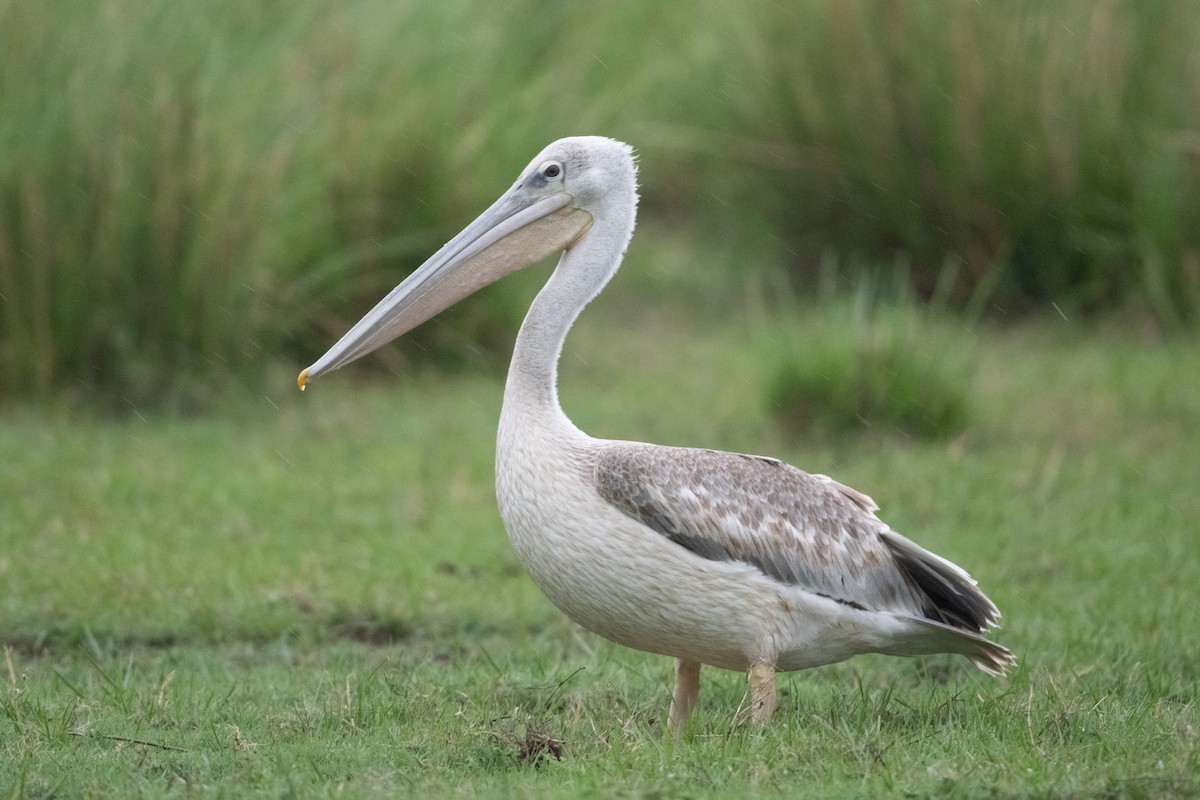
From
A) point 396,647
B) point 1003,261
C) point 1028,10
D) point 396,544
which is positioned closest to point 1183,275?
point 1003,261

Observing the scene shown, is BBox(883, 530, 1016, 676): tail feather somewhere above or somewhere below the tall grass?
below

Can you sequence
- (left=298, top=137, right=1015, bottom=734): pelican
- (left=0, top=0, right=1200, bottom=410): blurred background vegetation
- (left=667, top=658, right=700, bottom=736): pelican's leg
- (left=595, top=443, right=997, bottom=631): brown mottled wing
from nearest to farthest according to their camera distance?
(left=298, top=137, right=1015, bottom=734): pelican, (left=595, top=443, right=997, bottom=631): brown mottled wing, (left=667, top=658, right=700, bottom=736): pelican's leg, (left=0, top=0, right=1200, bottom=410): blurred background vegetation

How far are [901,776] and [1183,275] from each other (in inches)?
270

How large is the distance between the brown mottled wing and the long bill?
2.37 ft

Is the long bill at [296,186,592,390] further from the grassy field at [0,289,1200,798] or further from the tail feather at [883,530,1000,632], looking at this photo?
the tail feather at [883,530,1000,632]

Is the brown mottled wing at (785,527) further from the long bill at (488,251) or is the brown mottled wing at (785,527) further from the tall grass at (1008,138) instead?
the tall grass at (1008,138)

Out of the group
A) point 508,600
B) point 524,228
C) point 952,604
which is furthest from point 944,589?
point 508,600

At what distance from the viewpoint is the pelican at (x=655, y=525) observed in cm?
411

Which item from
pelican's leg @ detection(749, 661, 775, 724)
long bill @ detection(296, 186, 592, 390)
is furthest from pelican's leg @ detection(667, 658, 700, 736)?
long bill @ detection(296, 186, 592, 390)

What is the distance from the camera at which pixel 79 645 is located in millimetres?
5332

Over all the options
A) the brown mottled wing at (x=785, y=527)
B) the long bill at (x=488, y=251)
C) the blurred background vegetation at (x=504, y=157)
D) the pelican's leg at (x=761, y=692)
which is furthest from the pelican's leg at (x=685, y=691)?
the blurred background vegetation at (x=504, y=157)

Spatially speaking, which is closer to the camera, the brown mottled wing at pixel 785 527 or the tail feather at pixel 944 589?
the brown mottled wing at pixel 785 527

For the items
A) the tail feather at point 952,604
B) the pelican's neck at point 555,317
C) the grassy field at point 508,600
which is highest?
the pelican's neck at point 555,317

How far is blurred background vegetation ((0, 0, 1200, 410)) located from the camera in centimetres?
838
